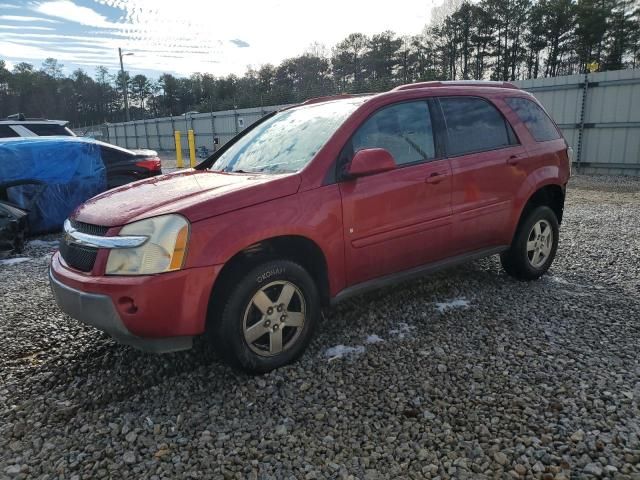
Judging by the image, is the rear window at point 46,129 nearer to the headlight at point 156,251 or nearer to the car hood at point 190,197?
the car hood at point 190,197

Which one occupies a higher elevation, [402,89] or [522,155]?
[402,89]

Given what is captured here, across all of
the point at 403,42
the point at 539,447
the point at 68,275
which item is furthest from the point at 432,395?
the point at 403,42

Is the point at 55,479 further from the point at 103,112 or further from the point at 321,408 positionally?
the point at 103,112

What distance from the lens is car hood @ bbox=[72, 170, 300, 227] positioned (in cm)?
274

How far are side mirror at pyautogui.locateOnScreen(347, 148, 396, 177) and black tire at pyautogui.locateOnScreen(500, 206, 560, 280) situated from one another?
6.17 feet

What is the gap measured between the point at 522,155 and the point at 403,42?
42202 mm

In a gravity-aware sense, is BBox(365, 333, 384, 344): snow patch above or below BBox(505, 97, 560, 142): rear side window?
below

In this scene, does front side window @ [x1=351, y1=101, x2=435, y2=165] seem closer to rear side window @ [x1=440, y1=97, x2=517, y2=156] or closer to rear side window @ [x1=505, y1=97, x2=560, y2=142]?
rear side window @ [x1=440, y1=97, x2=517, y2=156]

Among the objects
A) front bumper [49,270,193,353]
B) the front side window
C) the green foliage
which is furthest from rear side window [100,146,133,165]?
the green foliage

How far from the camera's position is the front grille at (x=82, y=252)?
278 cm

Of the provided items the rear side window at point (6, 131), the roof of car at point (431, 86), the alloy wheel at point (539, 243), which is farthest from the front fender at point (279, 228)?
the rear side window at point (6, 131)

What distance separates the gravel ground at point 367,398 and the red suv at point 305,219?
379 millimetres

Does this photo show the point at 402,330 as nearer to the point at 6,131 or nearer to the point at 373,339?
the point at 373,339

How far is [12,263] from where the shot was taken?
591 cm
